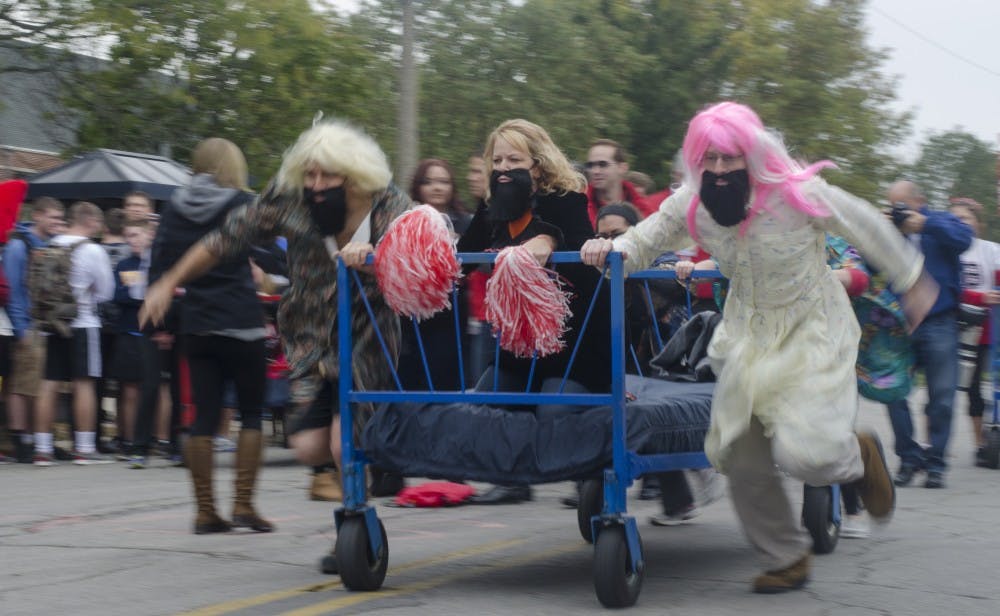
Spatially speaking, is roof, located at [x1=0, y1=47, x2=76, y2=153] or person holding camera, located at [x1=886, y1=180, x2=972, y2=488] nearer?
person holding camera, located at [x1=886, y1=180, x2=972, y2=488]

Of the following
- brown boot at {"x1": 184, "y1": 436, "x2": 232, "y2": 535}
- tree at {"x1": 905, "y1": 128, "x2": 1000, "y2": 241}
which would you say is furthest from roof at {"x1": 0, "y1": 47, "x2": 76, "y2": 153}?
tree at {"x1": 905, "y1": 128, "x2": 1000, "y2": 241}

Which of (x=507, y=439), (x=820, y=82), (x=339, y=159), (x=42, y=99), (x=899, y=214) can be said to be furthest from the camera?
(x=820, y=82)

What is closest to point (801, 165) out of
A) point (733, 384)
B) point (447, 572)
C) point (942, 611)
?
point (733, 384)

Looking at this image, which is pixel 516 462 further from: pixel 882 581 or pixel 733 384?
pixel 882 581

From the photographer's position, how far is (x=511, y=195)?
19.4ft

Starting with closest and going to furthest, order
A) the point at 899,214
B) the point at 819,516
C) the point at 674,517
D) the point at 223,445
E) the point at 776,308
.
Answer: the point at 776,308 → the point at 819,516 → the point at 674,517 → the point at 899,214 → the point at 223,445

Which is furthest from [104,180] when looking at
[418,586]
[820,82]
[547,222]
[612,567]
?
[820,82]

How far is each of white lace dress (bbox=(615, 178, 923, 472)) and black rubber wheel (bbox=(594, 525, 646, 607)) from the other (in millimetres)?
622

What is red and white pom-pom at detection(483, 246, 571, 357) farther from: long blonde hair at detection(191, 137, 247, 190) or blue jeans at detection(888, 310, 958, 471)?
blue jeans at detection(888, 310, 958, 471)

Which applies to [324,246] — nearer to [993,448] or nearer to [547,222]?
[547,222]

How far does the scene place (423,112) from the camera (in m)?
37.8

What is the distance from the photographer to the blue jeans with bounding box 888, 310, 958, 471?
32.6 ft

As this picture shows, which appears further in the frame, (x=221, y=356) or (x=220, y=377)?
(x=220, y=377)

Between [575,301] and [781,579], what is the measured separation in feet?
4.53
